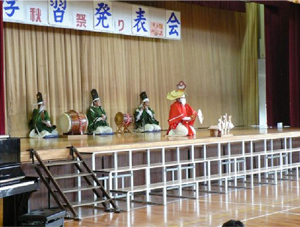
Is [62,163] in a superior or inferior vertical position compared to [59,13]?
inferior

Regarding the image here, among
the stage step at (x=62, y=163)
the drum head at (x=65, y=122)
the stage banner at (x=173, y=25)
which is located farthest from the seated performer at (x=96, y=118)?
the stage step at (x=62, y=163)

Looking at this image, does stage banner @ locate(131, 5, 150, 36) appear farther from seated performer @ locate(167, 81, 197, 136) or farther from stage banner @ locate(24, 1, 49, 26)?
seated performer @ locate(167, 81, 197, 136)

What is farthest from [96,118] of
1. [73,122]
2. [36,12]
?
[36,12]

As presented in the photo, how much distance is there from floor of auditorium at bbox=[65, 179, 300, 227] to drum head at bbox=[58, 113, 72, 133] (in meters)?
3.15

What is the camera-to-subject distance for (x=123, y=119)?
36.7 feet

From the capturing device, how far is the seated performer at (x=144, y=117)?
11.7m

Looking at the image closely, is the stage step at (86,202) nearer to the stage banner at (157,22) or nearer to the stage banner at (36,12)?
the stage banner at (36,12)

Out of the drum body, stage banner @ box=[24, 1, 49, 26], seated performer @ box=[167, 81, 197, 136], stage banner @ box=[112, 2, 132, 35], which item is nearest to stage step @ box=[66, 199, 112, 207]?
seated performer @ box=[167, 81, 197, 136]

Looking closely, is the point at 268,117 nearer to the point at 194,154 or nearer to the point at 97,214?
the point at 194,154

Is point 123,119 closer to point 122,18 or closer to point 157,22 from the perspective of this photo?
point 122,18

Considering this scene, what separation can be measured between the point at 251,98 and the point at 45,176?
8574 millimetres

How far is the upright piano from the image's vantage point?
4.50 metres

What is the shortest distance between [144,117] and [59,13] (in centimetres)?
282

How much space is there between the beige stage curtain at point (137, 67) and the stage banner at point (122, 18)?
1.82 ft
